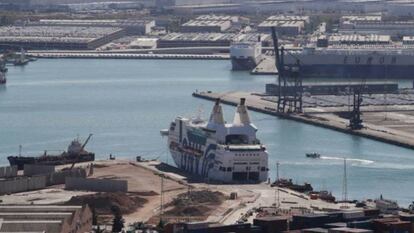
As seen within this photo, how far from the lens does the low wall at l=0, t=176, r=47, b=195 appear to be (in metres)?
25.0

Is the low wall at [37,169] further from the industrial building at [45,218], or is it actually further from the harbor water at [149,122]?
the industrial building at [45,218]

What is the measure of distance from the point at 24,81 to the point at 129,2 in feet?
100

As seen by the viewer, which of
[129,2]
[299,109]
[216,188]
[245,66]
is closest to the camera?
[216,188]

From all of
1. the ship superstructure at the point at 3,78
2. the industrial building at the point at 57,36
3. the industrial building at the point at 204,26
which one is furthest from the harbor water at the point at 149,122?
the industrial building at the point at 204,26

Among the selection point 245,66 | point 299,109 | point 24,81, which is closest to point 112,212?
point 299,109

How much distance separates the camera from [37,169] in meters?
26.7

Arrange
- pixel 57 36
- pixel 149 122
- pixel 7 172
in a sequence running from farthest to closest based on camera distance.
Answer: pixel 57 36, pixel 149 122, pixel 7 172

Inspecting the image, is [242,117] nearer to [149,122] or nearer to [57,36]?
[149,122]

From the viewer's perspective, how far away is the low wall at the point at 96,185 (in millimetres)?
25078

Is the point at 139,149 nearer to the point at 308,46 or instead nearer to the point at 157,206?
the point at 157,206

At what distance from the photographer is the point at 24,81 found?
4481 centimetres

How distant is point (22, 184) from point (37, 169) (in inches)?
59.4

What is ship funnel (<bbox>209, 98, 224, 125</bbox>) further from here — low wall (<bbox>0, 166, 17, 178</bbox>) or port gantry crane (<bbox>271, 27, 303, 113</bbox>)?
port gantry crane (<bbox>271, 27, 303, 113</bbox>)

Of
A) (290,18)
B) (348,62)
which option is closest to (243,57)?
(348,62)
